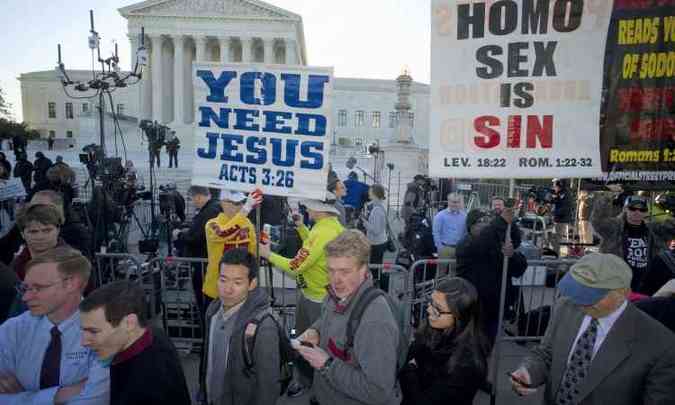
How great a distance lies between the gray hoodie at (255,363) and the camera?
239 cm

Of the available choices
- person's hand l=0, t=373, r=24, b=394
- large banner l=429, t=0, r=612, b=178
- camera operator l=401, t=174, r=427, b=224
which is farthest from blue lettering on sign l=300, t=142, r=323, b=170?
camera operator l=401, t=174, r=427, b=224

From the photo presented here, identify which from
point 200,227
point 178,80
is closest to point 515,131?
point 200,227

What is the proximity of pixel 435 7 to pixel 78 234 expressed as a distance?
3.68 m

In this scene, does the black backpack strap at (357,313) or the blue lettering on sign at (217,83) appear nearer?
the black backpack strap at (357,313)

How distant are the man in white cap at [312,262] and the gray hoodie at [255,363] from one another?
0.81m

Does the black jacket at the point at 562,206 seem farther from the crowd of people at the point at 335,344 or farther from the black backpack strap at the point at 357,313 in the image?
the black backpack strap at the point at 357,313

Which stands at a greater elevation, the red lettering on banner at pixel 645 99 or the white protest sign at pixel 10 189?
the red lettering on banner at pixel 645 99

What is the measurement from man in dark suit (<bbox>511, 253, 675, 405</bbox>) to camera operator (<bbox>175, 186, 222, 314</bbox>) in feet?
11.1

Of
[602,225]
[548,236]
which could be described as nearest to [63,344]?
[602,225]

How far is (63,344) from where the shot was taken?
2.25m

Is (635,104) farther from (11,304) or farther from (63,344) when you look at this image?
(11,304)

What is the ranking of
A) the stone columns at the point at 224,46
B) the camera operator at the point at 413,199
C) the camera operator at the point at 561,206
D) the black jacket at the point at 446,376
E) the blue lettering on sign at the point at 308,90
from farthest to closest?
the stone columns at the point at 224,46 → the camera operator at the point at 413,199 → the camera operator at the point at 561,206 → the blue lettering on sign at the point at 308,90 → the black jacket at the point at 446,376

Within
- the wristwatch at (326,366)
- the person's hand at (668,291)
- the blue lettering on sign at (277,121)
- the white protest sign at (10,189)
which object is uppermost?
the blue lettering on sign at (277,121)

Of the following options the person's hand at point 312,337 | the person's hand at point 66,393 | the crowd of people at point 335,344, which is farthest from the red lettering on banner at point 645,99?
the person's hand at point 66,393
